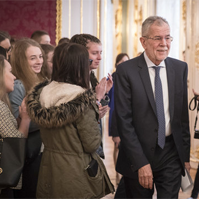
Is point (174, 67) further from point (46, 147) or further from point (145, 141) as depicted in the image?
point (46, 147)

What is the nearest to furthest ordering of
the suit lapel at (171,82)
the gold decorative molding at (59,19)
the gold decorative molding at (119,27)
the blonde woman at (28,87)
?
the suit lapel at (171,82) < the blonde woman at (28,87) < the gold decorative molding at (59,19) < the gold decorative molding at (119,27)

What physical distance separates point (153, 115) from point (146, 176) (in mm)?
395

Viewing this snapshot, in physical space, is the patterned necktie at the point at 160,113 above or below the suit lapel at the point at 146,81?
below

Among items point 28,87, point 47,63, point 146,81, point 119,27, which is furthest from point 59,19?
point 119,27

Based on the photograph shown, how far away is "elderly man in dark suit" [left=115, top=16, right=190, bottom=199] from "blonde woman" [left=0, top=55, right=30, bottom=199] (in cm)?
64

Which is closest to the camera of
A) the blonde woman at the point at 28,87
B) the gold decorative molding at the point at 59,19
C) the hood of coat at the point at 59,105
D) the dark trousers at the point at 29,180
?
the hood of coat at the point at 59,105

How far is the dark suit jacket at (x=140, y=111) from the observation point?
2287mm

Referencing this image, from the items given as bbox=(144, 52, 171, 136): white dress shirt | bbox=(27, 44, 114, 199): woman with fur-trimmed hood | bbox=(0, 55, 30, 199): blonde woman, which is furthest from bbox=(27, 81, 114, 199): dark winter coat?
bbox=(144, 52, 171, 136): white dress shirt

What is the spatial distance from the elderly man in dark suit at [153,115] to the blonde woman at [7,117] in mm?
638

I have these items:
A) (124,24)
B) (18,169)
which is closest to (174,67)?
(18,169)

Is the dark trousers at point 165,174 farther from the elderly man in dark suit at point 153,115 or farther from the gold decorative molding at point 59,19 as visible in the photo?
the gold decorative molding at point 59,19

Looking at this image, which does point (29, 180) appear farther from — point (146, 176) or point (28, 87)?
point (146, 176)

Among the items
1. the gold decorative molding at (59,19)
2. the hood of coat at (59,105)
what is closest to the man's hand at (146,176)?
the hood of coat at (59,105)

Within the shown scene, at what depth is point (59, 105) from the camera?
2.12m
